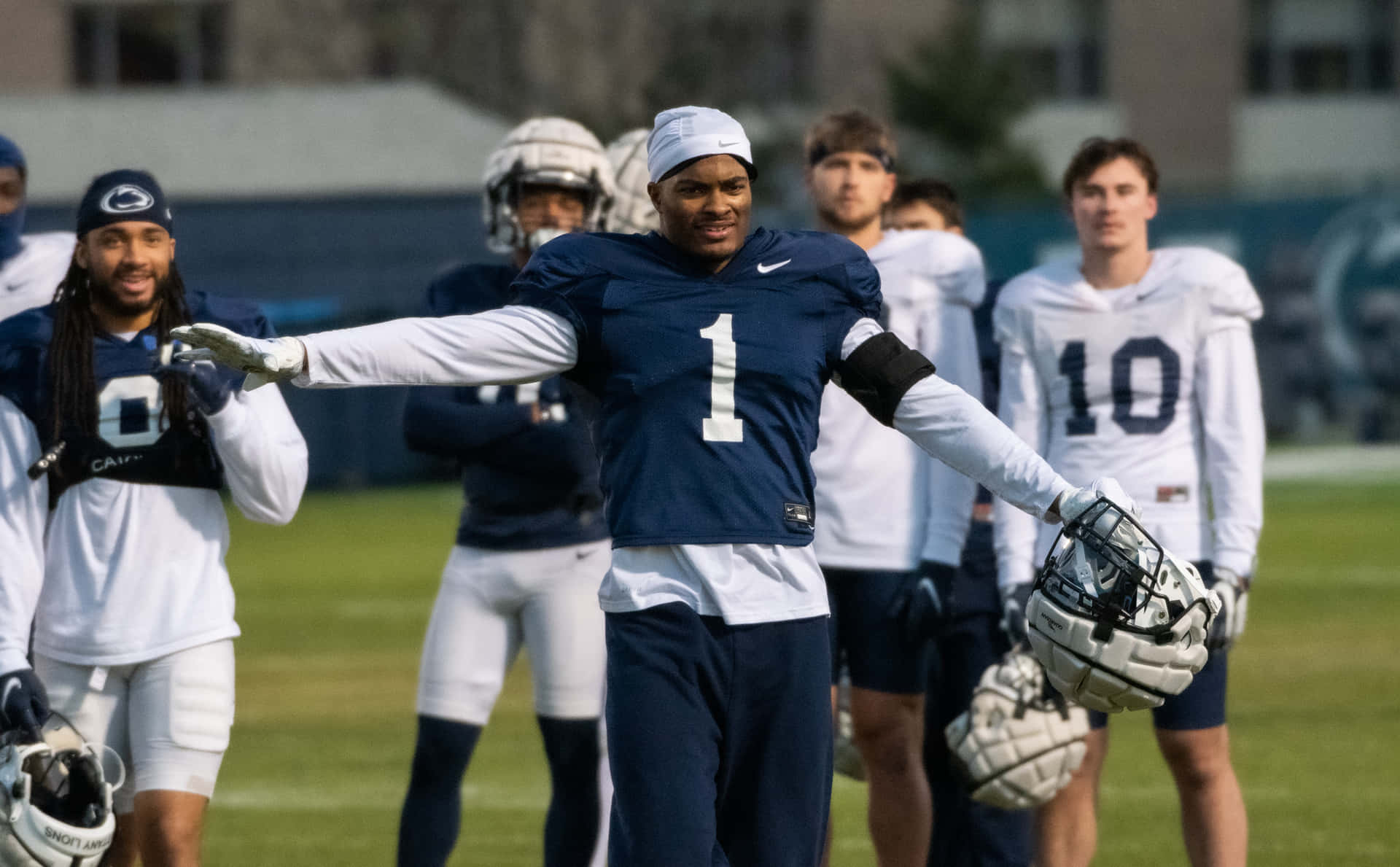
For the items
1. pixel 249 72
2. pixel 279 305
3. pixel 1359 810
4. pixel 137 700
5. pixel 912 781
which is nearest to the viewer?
pixel 137 700

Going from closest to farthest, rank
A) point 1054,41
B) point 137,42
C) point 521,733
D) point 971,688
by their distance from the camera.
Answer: point 971,688 → point 521,733 → point 137,42 → point 1054,41

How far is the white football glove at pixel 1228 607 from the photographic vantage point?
17.3ft

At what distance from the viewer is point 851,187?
5777 millimetres

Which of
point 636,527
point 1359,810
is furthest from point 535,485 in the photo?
point 1359,810

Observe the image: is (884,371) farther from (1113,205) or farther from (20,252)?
(20,252)

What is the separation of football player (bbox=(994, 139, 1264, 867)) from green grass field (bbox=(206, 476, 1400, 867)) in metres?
1.44

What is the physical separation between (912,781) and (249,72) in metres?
32.9

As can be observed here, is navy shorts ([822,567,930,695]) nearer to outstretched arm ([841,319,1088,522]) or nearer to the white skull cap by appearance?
outstretched arm ([841,319,1088,522])

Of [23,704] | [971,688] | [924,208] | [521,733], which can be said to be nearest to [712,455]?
[23,704]

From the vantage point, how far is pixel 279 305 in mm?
23672

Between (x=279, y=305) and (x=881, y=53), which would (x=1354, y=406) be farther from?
(x=881, y=53)

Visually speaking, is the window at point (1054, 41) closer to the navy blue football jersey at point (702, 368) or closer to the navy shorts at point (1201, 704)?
the navy shorts at point (1201, 704)

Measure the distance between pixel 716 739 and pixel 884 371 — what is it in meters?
0.79

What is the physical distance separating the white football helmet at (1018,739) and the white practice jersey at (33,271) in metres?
2.94
